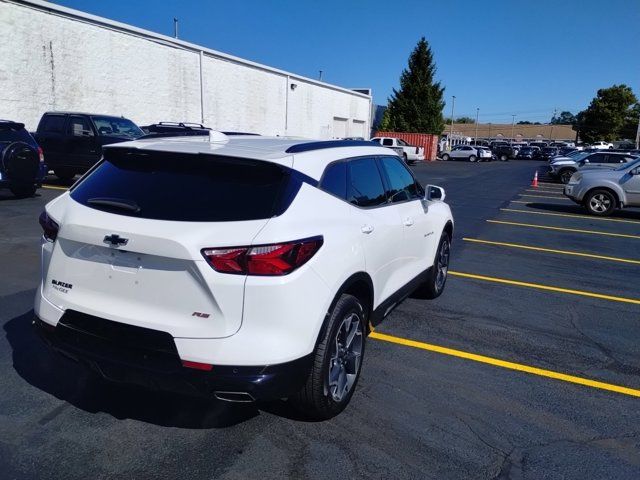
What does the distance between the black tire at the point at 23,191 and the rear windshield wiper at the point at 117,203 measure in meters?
9.68

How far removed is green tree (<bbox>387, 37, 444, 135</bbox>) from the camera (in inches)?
1993

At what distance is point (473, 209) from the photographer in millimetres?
14594

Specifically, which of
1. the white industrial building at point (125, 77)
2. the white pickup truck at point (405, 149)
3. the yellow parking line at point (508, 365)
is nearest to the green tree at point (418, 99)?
the white pickup truck at point (405, 149)

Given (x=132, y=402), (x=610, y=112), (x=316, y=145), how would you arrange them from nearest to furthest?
(x=132, y=402)
(x=316, y=145)
(x=610, y=112)

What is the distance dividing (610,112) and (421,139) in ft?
116

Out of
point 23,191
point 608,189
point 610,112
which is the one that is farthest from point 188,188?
point 610,112

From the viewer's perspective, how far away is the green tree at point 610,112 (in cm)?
6719

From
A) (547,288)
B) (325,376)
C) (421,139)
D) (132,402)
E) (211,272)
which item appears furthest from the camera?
(421,139)

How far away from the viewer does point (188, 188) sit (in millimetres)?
2920

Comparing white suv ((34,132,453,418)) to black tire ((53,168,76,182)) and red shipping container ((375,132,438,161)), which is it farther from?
red shipping container ((375,132,438,161))

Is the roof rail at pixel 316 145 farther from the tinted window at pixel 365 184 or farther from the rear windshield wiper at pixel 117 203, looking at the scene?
the rear windshield wiper at pixel 117 203

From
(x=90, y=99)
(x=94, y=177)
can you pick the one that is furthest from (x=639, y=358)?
(x=90, y=99)

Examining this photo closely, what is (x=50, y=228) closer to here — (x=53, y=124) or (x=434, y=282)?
(x=434, y=282)

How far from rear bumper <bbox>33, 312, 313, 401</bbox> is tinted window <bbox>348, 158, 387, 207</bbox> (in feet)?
4.28
